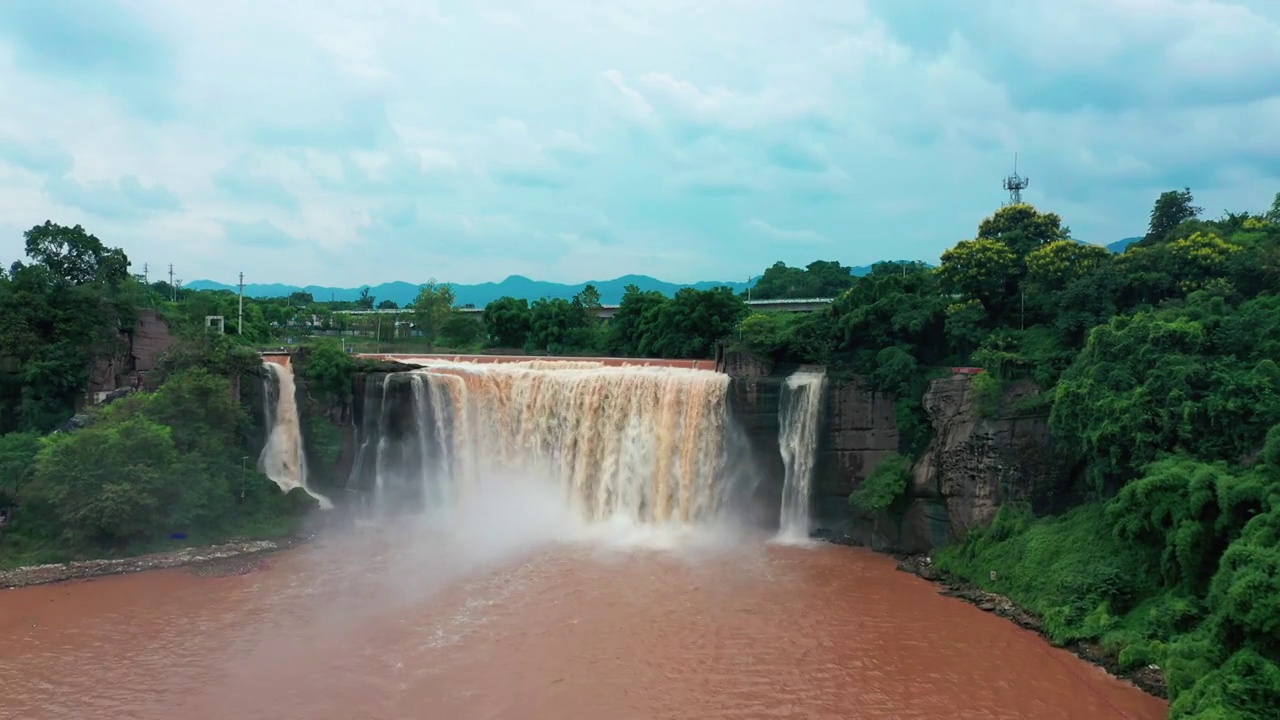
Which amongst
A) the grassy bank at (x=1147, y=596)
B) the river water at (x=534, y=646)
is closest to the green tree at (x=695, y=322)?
the river water at (x=534, y=646)

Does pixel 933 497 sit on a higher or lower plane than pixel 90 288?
lower

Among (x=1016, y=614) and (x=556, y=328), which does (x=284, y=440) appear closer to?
(x=556, y=328)

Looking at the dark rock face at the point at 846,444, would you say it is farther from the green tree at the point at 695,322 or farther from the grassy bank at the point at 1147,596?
the green tree at the point at 695,322

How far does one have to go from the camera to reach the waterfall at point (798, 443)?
2191cm

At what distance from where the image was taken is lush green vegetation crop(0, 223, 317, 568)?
19.4m

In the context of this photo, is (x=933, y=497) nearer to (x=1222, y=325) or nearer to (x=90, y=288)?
(x=1222, y=325)

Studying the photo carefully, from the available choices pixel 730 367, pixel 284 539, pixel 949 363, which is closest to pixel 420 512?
pixel 284 539

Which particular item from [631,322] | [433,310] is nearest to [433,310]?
[433,310]

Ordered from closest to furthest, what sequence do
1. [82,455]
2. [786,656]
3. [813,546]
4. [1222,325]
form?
[786,656] → [1222,325] → [82,455] → [813,546]

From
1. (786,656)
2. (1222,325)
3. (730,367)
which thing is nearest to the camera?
(786,656)

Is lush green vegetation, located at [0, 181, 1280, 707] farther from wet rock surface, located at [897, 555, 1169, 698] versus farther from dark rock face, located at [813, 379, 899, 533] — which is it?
dark rock face, located at [813, 379, 899, 533]

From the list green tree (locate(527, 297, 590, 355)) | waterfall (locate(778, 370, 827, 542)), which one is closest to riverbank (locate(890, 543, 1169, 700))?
waterfall (locate(778, 370, 827, 542))

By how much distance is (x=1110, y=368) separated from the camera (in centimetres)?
1612

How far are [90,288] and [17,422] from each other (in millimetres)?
4323
